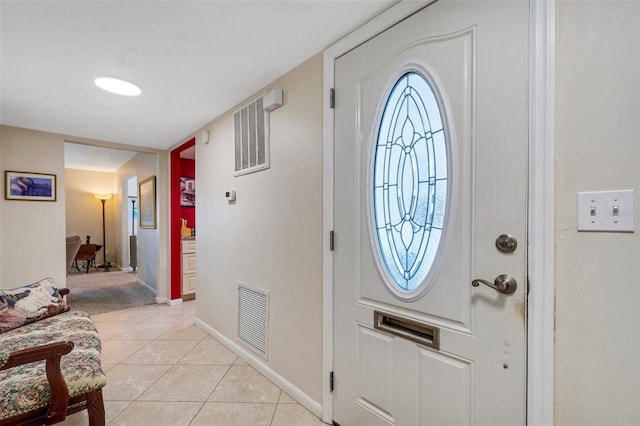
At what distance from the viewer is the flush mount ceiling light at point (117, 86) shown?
7.00 feet

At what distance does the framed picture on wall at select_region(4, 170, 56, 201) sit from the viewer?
3.08m

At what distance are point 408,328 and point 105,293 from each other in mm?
5299

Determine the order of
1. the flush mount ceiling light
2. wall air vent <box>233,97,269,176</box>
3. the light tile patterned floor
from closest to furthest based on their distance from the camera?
1. the light tile patterned floor
2. the flush mount ceiling light
3. wall air vent <box>233,97,269,176</box>

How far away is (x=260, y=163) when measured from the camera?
2.31m

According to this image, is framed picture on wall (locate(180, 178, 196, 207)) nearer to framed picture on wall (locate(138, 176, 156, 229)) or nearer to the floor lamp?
framed picture on wall (locate(138, 176, 156, 229))

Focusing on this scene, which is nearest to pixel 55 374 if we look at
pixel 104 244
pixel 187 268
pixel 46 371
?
pixel 46 371

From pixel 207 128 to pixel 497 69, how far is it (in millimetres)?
2841

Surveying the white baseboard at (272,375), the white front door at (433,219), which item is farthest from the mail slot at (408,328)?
the white baseboard at (272,375)

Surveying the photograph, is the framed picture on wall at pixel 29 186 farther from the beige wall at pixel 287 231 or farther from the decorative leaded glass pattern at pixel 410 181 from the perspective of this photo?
the decorative leaded glass pattern at pixel 410 181

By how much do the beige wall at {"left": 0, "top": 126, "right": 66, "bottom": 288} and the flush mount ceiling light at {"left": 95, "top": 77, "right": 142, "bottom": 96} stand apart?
1.83 m

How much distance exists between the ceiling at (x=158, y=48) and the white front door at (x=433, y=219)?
1.10 ft

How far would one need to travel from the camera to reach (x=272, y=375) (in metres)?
2.17

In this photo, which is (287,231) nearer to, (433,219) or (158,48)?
(433,219)

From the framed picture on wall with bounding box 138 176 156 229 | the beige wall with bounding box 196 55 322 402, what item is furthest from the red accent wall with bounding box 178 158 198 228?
the beige wall with bounding box 196 55 322 402
